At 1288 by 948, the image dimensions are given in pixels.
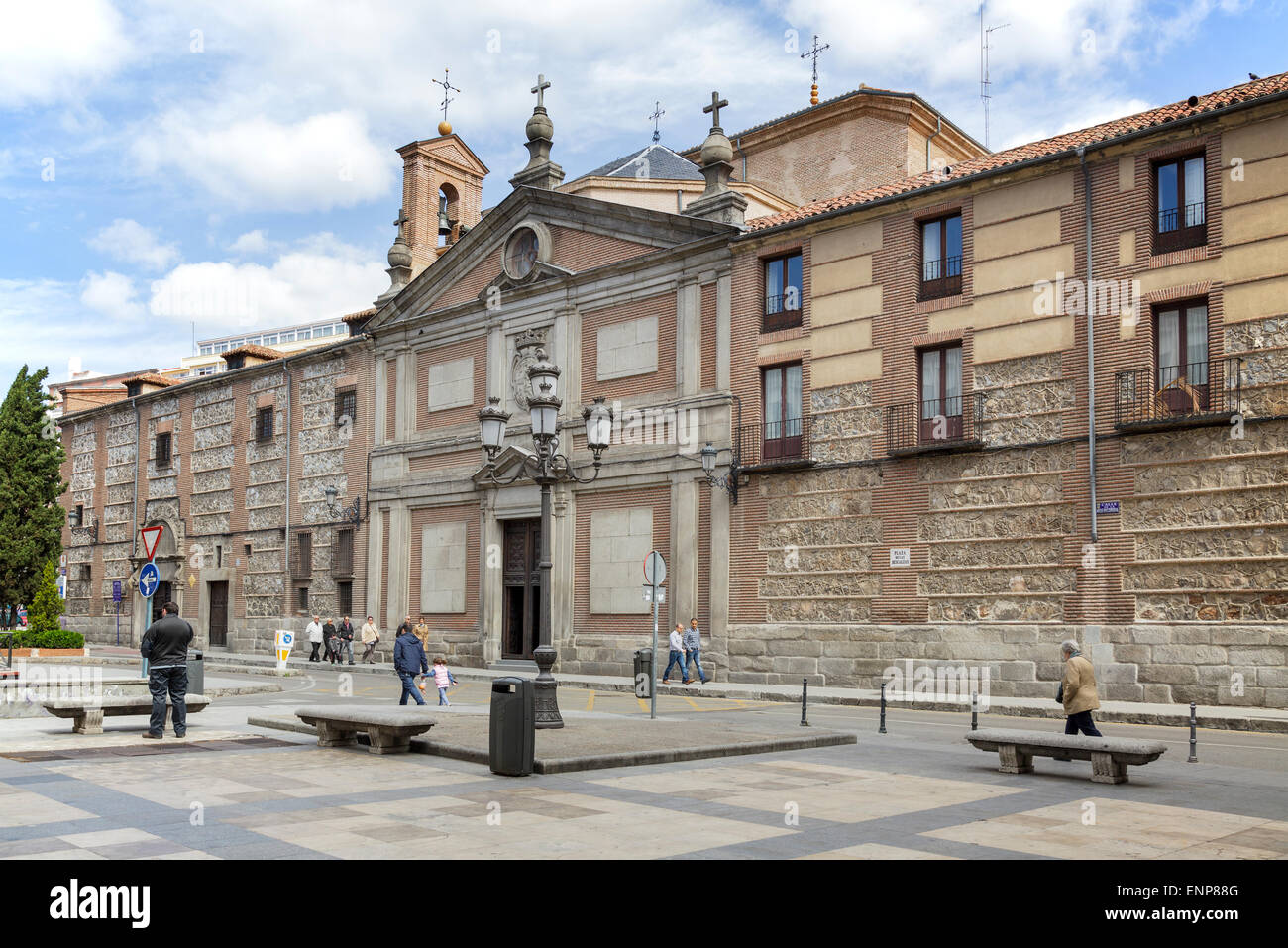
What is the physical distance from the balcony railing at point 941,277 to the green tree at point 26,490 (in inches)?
1101

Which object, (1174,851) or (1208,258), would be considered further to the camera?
(1208,258)

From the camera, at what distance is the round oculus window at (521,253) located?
3338 cm

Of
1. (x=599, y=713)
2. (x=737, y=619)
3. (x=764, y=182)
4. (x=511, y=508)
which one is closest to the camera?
(x=599, y=713)

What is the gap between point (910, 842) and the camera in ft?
26.7

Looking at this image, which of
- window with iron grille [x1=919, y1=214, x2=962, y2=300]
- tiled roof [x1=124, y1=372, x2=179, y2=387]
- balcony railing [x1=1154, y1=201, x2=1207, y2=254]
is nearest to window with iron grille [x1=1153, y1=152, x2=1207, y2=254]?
balcony railing [x1=1154, y1=201, x2=1207, y2=254]

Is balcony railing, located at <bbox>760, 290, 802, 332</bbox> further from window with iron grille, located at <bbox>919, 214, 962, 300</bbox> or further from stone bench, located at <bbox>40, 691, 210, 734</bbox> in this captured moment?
stone bench, located at <bbox>40, 691, 210, 734</bbox>

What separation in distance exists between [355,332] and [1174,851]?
35.3 m

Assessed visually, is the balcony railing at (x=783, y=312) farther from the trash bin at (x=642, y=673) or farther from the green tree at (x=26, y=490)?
the green tree at (x=26, y=490)

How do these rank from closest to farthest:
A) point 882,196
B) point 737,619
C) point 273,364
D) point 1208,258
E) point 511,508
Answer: point 1208,258 → point 882,196 → point 737,619 → point 511,508 → point 273,364

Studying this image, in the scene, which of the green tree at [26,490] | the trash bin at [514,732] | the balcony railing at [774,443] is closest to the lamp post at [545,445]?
the trash bin at [514,732]

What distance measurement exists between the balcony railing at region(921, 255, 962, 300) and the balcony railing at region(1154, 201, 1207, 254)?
4.05m
